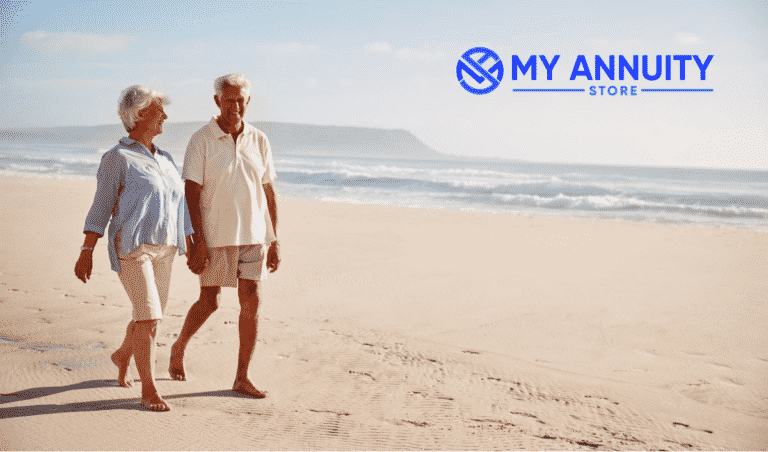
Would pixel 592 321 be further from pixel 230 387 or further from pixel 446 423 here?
pixel 230 387

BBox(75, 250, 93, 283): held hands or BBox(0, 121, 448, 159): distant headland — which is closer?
BBox(75, 250, 93, 283): held hands

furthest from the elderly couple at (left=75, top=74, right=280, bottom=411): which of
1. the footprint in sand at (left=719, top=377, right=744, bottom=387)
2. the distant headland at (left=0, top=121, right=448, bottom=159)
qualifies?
the distant headland at (left=0, top=121, right=448, bottom=159)

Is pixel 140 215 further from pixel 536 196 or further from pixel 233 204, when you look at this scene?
pixel 536 196

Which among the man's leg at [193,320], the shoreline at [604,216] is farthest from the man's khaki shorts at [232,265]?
the shoreline at [604,216]

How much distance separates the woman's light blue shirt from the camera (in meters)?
3.13

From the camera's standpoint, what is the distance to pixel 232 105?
134 inches

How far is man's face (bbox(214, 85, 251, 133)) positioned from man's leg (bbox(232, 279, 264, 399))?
88 cm

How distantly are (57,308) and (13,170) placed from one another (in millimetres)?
22669

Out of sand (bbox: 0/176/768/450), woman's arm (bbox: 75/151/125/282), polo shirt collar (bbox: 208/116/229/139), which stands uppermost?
polo shirt collar (bbox: 208/116/229/139)

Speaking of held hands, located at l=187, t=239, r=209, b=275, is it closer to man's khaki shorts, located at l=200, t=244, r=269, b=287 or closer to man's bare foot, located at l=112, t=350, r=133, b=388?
Result: man's khaki shorts, located at l=200, t=244, r=269, b=287

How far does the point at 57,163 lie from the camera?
30688mm

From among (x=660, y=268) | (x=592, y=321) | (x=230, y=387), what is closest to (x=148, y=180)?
(x=230, y=387)

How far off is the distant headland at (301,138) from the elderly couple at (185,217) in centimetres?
7450

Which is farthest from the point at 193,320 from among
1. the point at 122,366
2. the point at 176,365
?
the point at 122,366
